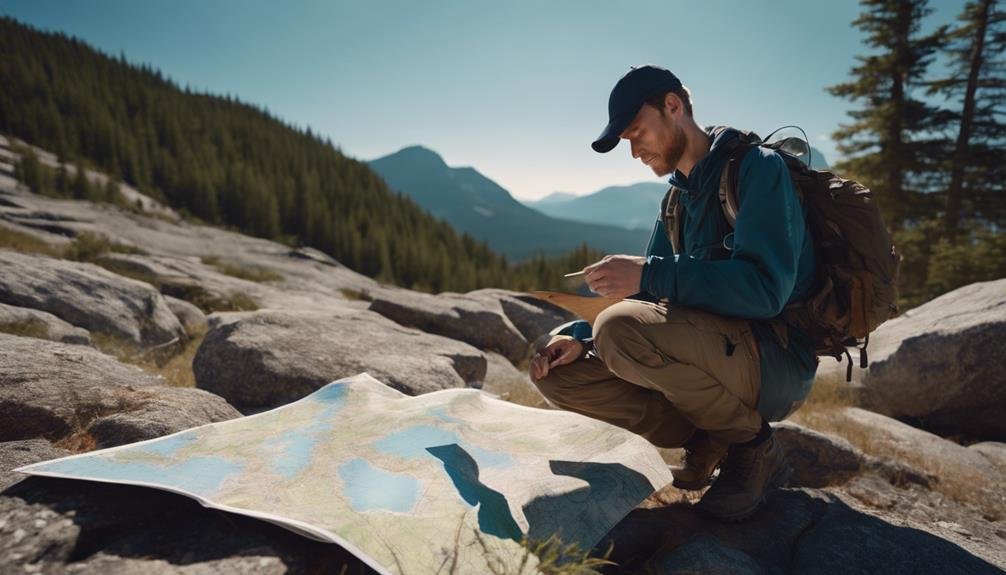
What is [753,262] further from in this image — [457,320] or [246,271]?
[246,271]

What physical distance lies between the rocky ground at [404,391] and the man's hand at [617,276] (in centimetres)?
114

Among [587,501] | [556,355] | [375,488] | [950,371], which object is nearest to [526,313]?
[950,371]

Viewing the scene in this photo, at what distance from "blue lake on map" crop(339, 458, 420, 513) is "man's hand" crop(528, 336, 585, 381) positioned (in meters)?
0.99

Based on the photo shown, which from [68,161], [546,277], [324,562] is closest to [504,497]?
[324,562]

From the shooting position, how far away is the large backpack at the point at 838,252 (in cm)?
234

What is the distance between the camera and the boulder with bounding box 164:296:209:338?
30.0 feet

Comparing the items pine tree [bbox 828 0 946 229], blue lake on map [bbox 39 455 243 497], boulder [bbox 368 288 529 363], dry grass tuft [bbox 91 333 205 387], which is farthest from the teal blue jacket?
pine tree [bbox 828 0 946 229]

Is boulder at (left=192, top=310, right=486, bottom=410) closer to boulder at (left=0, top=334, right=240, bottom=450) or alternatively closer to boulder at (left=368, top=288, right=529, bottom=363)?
boulder at (left=0, top=334, right=240, bottom=450)

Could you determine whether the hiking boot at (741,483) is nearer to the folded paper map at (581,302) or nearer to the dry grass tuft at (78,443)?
the folded paper map at (581,302)

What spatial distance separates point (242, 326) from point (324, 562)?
367 centimetres

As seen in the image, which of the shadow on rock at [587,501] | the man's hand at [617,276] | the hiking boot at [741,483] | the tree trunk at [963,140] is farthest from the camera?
the tree trunk at [963,140]

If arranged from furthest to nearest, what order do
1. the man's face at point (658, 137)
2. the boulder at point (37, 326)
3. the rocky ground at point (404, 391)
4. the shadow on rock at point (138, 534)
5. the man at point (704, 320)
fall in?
the boulder at point (37, 326)
the man's face at point (658, 137)
the man at point (704, 320)
the rocky ground at point (404, 391)
the shadow on rock at point (138, 534)

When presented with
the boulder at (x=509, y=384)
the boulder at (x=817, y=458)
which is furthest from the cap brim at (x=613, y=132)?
the boulder at (x=509, y=384)

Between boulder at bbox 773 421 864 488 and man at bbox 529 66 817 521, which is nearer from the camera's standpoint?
man at bbox 529 66 817 521
